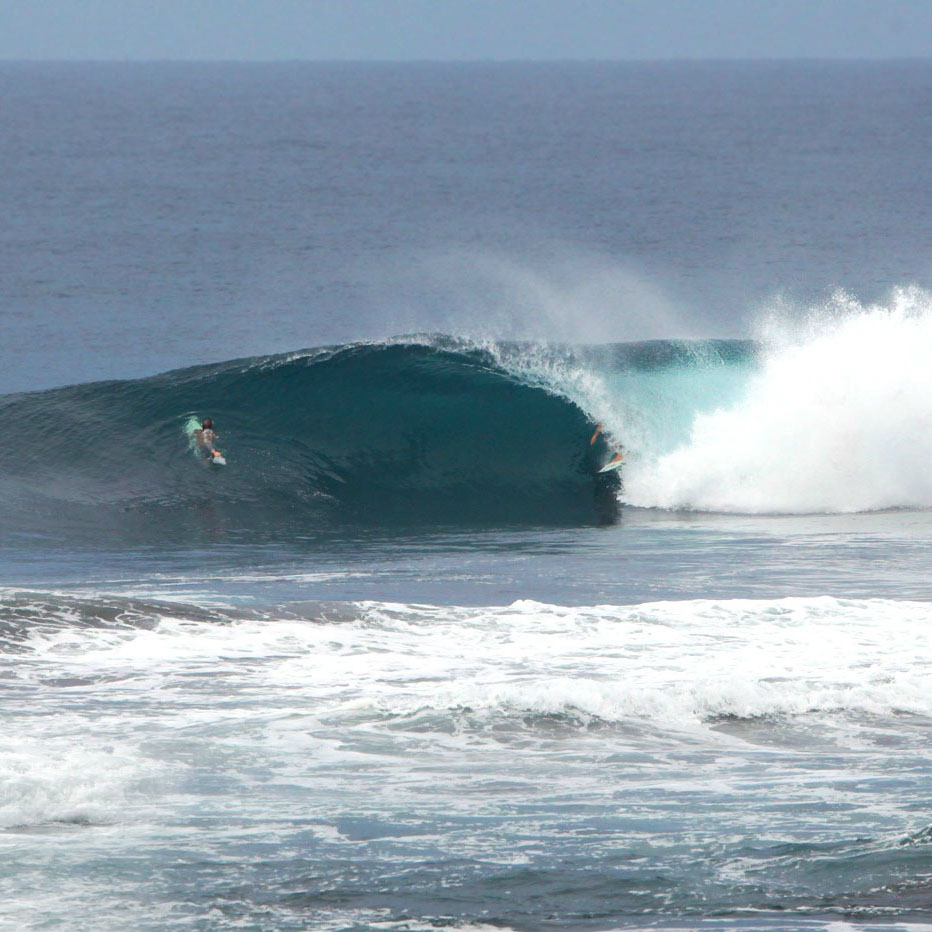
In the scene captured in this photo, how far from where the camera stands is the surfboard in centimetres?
2153

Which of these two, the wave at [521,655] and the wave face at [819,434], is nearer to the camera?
the wave at [521,655]

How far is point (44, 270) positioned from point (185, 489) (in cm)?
3048

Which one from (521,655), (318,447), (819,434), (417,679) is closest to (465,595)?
(521,655)

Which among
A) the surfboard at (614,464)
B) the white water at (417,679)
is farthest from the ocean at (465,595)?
the surfboard at (614,464)

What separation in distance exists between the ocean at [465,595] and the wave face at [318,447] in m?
0.07

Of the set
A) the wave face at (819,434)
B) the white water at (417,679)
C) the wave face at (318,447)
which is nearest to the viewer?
the white water at (417,679)

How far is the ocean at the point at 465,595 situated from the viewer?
7.50 m

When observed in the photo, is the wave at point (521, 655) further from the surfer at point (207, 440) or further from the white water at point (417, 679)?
the surfer at point (207, 440)

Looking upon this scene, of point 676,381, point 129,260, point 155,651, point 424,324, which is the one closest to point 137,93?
point 129,260

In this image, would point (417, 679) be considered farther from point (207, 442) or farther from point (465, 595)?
point (207, 442)

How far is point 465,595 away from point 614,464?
8.03m

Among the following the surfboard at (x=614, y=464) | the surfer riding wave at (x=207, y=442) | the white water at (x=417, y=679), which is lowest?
the white water at (x=417, y=679)

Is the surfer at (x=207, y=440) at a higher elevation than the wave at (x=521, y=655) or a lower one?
higher

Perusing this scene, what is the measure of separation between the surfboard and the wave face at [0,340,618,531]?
190 mm
